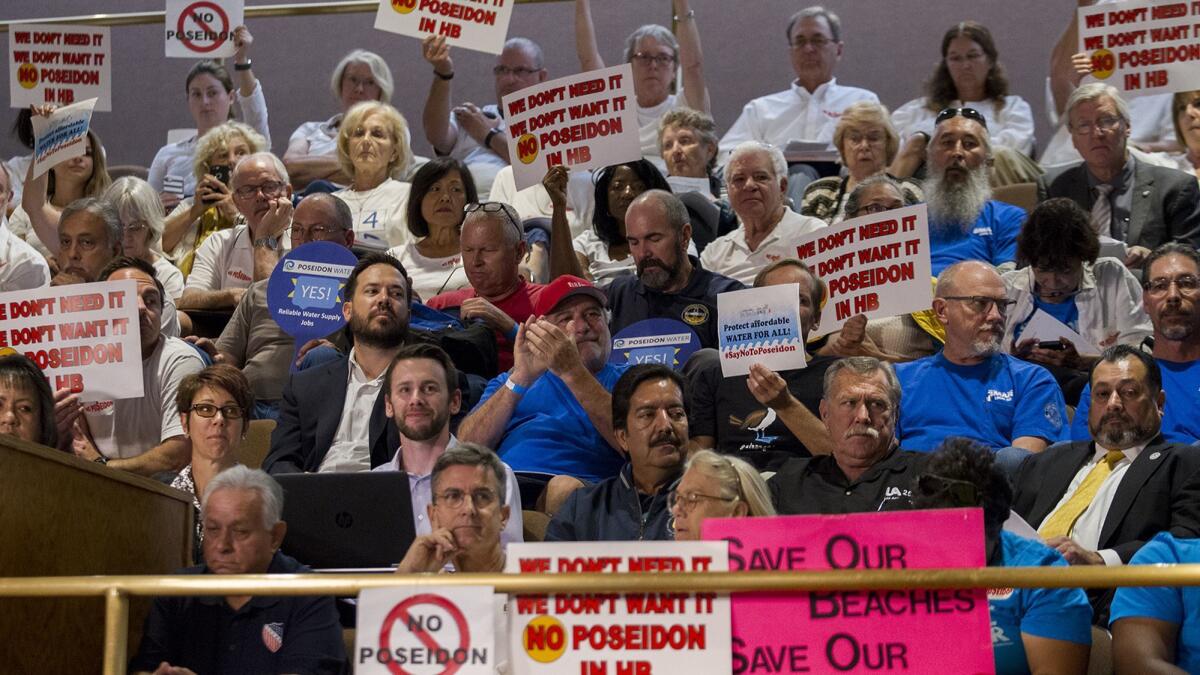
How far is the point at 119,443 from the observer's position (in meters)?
5.42

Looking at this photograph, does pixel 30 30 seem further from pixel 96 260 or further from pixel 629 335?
pixel 629 335

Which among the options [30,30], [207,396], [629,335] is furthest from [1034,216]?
[30,30]

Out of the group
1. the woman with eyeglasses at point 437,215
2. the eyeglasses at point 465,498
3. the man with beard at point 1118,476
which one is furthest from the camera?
the woman with eyeglasses at point 437,215

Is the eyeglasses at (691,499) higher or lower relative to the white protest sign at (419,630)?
higher

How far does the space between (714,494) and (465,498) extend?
23.4 inches

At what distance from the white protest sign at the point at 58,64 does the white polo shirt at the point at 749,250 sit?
2893mm

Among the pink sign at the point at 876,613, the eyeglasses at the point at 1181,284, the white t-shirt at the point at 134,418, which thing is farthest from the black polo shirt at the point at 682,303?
the pink sign at the point at 876,613

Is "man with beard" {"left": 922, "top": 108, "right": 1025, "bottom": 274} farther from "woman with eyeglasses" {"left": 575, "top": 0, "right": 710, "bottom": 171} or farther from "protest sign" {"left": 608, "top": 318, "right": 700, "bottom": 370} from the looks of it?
"woman with eyeglasses" {"left": 575, "top": 0, "right": 710, "bottom": 171}

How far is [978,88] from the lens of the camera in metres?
7.76

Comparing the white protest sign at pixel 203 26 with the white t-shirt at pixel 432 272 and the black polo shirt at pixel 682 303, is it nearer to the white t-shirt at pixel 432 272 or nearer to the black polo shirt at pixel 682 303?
the white t-shirt at pixel 432 272

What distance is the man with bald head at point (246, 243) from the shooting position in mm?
6648

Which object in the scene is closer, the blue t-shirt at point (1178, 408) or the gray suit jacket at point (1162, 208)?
the blue t-shirt at point (1178, 408)

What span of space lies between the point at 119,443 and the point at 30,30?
9.62 ft

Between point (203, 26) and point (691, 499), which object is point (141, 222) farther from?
point (691, 499)
